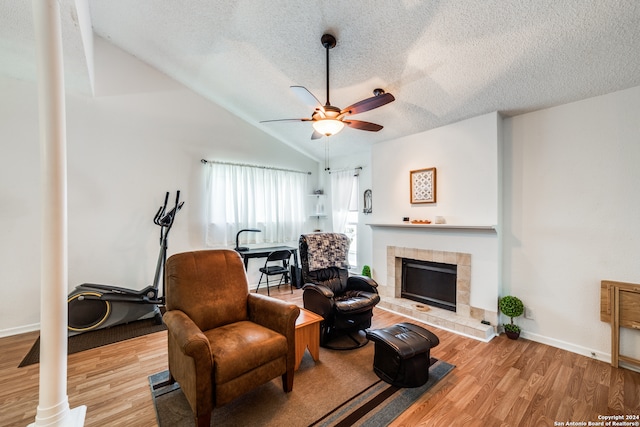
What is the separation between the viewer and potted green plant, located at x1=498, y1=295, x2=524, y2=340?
2.85 meters

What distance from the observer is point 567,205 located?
267cm

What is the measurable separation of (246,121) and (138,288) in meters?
3.24

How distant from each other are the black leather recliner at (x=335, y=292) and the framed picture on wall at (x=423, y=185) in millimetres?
1211

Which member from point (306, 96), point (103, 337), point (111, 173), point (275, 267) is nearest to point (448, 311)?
point (275, 267)

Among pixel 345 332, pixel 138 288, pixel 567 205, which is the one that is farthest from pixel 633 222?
pixel 138 288

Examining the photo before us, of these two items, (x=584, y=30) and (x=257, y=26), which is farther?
(x=257, y=26)

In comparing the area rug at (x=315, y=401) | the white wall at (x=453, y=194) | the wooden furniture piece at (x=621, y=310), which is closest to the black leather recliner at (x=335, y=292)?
the area rug at (x=315, y=401)

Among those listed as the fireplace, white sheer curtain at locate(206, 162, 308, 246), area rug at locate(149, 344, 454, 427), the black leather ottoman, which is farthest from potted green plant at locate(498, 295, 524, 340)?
white sheer curtain at locate(206, 162, 308, 246)

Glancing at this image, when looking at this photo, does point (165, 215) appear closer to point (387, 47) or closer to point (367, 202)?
Result: point (367, 202)

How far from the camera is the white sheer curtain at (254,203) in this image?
4.43 m

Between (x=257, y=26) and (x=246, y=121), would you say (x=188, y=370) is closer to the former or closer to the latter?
(x=257, y=26)

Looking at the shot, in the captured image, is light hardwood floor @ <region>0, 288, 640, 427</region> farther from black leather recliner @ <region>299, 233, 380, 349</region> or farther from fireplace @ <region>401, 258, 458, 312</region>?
black leather recliner @ <region>299, 233, 380, 349</region>

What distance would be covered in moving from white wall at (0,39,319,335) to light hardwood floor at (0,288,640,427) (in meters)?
0.98

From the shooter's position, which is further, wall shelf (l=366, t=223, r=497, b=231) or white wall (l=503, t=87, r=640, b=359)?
wall shelf (l=366, t=223, r=497, b=231)
